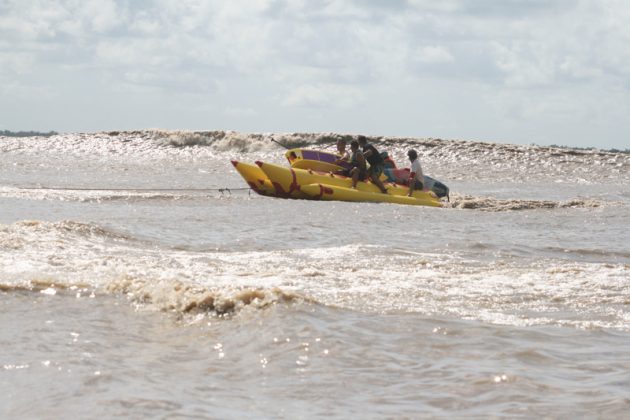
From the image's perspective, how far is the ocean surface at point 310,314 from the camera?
14.8 feet

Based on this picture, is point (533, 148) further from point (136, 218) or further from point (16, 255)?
point (16, 255)

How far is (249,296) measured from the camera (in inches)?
261

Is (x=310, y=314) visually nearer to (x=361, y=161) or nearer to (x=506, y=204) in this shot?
(x=361, y=161)

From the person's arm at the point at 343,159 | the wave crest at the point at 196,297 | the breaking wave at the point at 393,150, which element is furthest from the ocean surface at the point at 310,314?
the breaking wave at the point at 393,150

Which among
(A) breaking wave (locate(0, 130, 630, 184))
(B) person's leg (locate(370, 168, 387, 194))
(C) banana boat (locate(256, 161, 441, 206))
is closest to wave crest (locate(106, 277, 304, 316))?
(C) banana boat (locate(256, 161, 441, 206))

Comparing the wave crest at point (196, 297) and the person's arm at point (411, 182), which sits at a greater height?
the person's arm at point (411, 182)

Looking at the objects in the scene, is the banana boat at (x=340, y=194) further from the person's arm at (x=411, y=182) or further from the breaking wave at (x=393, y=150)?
the breaking wave at (x=393, y=150)

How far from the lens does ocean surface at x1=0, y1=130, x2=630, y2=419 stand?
14.8 ft

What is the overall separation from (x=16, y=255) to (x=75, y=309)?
2.38 meters

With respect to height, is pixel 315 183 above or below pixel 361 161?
below

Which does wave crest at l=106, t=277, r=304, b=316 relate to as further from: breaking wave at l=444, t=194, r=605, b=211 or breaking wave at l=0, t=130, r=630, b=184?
breaking wave at l=0, t=130, r=630, b=184

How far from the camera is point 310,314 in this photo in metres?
6.37

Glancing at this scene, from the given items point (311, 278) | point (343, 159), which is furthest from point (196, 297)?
point (343, 159)

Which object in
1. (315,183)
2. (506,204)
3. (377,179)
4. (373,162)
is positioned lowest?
(506,204)
